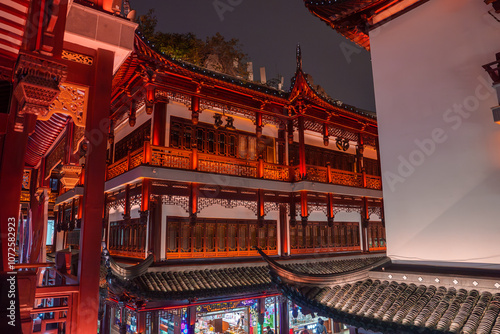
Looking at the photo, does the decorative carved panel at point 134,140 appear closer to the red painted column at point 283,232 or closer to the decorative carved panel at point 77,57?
Result: the red painted column at point 283,232

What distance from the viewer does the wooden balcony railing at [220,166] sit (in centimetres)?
1098

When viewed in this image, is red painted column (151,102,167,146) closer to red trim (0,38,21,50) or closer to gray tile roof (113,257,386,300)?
gray tile roof (113,257,386,300)

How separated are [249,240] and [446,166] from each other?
330 inches

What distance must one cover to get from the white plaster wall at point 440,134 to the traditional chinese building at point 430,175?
0.02 m

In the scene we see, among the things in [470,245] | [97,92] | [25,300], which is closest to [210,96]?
[97,92]

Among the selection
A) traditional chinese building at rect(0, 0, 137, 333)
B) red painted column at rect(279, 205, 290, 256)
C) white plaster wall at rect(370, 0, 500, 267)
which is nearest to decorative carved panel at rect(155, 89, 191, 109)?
red painted column at rect(279, 205, 290, 256)

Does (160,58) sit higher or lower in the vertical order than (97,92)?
higher

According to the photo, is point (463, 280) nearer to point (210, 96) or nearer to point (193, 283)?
point (193, 283)

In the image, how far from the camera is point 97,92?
4.20 meters

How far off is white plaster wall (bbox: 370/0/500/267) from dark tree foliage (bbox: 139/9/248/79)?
1173 cm

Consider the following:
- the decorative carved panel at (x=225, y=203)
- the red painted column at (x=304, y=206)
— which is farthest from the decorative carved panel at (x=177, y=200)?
the red painted column at (x=304, y=206)

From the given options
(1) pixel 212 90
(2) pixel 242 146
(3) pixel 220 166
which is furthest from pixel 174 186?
(2) pixel 242 146

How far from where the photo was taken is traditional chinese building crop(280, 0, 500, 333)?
530 centimetres

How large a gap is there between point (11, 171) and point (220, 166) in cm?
799
